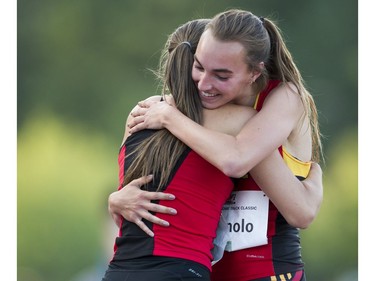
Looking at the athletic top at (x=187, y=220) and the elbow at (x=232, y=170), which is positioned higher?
the elbow at (x=232, y=170)

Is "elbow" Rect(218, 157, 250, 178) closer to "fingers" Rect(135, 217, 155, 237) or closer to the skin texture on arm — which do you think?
the skin texture on arm

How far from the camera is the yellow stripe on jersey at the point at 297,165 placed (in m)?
2.98

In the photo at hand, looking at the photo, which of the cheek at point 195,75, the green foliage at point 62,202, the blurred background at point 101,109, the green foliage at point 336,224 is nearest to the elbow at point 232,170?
the cheek at point 195,75

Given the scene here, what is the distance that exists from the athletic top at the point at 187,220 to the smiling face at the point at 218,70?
0.22 meters

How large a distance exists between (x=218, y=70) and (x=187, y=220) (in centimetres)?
53

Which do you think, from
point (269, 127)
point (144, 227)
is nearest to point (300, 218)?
point (269, 127)

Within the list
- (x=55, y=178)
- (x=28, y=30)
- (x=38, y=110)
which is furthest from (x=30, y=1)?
(x=55, y=178)

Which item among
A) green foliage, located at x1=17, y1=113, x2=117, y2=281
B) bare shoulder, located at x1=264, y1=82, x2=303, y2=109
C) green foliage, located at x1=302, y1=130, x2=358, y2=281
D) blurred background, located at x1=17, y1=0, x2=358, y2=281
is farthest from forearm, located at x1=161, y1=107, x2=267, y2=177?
green foliage, located at x1=302, y1=130, x2=358, y2=281

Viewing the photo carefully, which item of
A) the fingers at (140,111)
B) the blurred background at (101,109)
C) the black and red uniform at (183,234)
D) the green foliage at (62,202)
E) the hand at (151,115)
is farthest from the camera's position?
the blurred background at (101,109)

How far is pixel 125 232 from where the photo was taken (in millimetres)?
2789

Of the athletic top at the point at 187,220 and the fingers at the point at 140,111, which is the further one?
the fingers at the point at 140,111

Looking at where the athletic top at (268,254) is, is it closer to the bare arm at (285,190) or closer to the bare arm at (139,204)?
the bare arm at (285,190)

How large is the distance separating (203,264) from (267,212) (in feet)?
1.30

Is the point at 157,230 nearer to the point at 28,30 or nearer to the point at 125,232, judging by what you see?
the point at 125,232
